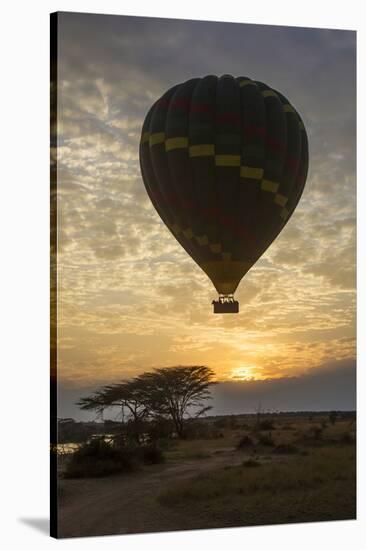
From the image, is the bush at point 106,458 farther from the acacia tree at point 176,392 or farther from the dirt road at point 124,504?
the acacia tree at point 176,392

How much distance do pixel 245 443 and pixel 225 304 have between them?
2257 millimetres

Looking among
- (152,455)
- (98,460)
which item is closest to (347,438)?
(152,455)

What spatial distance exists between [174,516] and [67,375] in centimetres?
277

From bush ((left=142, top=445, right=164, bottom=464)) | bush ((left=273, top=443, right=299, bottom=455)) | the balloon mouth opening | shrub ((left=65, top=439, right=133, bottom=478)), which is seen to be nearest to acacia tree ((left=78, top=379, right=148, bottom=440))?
bush ((left=142, top=445, right=164, bottom=464))

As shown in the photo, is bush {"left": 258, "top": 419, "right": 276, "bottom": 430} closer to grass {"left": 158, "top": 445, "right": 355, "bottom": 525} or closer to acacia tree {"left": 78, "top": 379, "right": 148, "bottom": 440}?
grass {"left": 158, "top": 445, "right": 355, "bottom": 525}

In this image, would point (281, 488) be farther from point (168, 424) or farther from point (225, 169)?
point (225, 169)

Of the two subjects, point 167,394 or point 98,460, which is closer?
point 98,460

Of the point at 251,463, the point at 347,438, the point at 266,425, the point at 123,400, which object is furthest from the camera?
the point at 347,438

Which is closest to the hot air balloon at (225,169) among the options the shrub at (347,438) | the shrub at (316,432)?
the shrub at (316,432)

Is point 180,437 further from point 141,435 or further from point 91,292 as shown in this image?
point 91,292

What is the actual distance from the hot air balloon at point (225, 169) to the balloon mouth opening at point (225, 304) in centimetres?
2

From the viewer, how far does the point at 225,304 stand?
20.5 m

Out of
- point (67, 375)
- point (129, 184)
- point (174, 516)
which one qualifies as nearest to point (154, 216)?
point (129, 184)

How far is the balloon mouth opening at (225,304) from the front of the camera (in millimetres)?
20516
